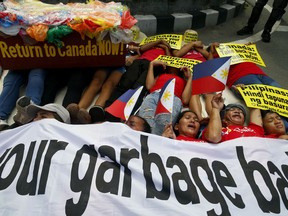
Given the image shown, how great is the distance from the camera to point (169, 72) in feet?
8.16

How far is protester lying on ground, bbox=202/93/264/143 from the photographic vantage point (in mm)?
1612

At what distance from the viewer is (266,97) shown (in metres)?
2.16

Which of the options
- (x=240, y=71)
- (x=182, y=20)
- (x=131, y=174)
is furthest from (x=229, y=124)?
(x=182, y=20)

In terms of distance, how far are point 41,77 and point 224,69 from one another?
1.34 meters

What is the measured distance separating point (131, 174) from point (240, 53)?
1804 mm

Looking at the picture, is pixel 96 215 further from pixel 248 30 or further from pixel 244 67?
pixel 248 30

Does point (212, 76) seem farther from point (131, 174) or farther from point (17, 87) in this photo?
point (17, 87)

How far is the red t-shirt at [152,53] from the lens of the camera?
8.50ft

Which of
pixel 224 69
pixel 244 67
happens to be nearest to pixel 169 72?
pixel 244 67

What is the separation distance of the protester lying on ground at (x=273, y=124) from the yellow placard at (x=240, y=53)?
628 mm

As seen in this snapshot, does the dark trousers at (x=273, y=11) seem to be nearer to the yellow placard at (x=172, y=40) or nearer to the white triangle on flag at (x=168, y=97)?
the yellow placard at (x=172, y=40)

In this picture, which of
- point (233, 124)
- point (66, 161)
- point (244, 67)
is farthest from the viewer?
point (244, 67)

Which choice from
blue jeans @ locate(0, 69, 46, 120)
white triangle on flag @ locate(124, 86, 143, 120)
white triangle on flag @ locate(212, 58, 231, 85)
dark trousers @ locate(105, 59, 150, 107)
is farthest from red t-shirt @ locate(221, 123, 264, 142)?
blue jeans @ locate(0, 69, 46, 120)

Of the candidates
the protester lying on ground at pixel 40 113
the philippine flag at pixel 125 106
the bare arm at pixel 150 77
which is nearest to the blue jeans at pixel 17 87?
the protester lying on ground at pixel 40 113
